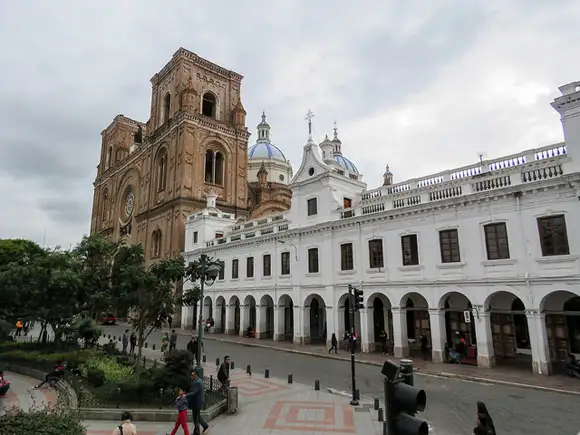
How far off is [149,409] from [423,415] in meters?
8.37

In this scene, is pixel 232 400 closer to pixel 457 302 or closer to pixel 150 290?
pixel 150 290

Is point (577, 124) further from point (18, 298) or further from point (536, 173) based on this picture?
point (18, 298)

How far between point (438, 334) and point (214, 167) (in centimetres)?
3739

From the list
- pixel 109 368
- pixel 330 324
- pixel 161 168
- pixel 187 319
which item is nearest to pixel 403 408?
pixel 109 368

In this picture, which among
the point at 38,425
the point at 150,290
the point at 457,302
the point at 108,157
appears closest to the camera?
the point at 38,425

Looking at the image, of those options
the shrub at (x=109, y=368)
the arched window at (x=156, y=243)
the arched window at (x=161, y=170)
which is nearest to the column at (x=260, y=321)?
the shrub at (x=109, y=368)

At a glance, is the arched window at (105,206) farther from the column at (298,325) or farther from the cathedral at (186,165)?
the column at (298,325)

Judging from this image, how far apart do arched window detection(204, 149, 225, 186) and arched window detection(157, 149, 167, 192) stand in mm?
5989

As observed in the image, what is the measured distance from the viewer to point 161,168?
171ft

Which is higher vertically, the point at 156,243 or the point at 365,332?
the point at 156,243

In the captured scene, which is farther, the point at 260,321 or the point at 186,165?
the point at 186,165

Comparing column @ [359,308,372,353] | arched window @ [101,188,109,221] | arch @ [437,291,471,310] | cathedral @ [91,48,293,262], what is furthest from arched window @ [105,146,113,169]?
arch @ [437,291,471,310]

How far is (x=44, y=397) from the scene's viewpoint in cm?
1408

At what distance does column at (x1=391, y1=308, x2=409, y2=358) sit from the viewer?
21.2 meters
